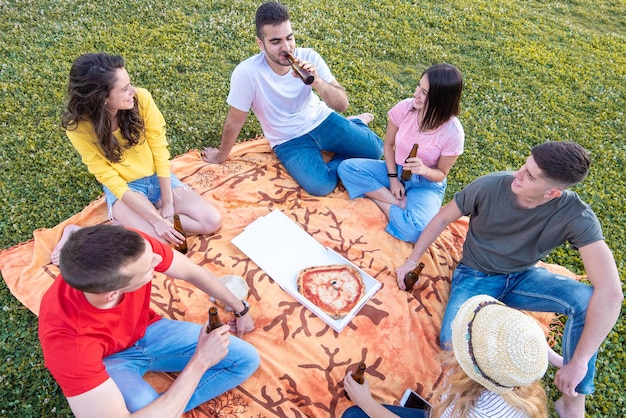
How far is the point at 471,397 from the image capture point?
2.69 metres

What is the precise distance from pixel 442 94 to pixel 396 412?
2990mm

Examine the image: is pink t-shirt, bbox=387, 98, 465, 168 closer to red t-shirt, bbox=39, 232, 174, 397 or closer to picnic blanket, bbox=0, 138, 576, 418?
picnic blanket, bbox=0, 138, 576, 418

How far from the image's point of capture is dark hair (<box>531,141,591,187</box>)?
3330 mm

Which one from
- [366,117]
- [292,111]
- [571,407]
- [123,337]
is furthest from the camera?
[366,117]

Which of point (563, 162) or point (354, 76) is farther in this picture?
point (354, 76)

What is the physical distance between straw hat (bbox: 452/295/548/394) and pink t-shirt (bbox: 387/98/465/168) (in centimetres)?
244

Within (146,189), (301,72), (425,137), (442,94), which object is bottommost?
(146,189)

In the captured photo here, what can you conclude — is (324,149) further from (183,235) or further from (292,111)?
(183,235)

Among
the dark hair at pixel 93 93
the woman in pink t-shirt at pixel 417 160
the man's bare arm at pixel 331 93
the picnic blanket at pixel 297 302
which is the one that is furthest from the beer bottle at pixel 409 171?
the dark hair at pixel 93 93

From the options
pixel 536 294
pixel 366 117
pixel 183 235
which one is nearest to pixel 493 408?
pixel 536 294

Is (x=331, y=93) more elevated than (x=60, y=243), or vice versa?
(x=331, y=93)

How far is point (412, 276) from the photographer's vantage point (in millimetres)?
4402

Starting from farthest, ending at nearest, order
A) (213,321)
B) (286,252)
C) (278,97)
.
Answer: (278,97) < (286,252) < (213,321)

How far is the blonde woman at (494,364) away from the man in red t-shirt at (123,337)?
171 cm
